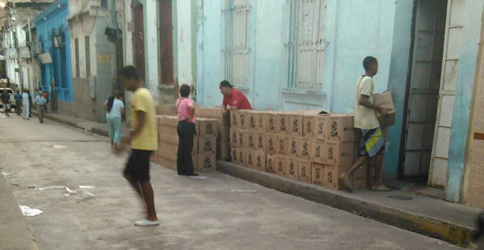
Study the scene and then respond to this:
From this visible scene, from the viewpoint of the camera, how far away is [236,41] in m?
9.59

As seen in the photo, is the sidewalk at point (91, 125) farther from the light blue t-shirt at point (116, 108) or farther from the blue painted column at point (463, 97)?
the blue painted column at point (463, 97)

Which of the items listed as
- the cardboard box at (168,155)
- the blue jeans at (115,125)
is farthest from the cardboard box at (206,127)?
the blue jeans at (115,125)

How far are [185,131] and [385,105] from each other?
138 inches

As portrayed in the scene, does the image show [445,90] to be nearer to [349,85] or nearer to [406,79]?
[406,79]

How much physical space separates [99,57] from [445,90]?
636 inches

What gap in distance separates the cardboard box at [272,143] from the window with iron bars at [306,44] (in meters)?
1.23

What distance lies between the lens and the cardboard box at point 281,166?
6777 mm

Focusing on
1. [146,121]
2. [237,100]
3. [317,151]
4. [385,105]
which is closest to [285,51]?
[237,100]

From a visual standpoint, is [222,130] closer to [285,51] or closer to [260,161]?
[260,161]

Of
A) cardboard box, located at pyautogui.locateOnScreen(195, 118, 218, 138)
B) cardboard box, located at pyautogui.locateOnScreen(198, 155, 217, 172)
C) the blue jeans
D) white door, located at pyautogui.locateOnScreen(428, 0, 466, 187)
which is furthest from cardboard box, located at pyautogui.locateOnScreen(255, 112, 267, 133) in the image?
the blue jeans

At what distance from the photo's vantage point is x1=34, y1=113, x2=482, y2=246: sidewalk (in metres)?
4.44

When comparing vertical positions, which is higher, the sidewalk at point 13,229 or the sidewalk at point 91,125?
the sidewalk at point 13,229

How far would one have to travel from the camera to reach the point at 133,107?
15.5 feet

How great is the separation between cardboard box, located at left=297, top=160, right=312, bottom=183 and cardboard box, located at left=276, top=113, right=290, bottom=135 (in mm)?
572
